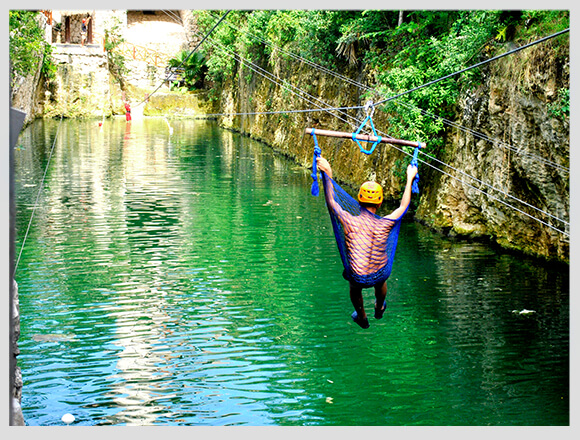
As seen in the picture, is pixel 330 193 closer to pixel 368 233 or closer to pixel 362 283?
pixel 368 233

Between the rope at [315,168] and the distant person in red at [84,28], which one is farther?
the distant person in red at [84,28]

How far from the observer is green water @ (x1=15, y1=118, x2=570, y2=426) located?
24.4ft

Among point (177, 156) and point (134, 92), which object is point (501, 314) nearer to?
point (177, 156)

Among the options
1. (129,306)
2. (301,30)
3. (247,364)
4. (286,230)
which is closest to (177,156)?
(301,30)

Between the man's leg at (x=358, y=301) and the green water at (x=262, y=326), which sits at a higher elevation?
the man's leg at (x=358, y=301)

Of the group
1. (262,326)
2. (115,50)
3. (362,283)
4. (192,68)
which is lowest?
(262,326)

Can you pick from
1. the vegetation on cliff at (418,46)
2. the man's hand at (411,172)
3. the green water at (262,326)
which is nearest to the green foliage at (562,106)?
the vegetation on cliff at (418,46)

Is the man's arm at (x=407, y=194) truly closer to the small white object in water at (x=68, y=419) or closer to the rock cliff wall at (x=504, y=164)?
the rock cliff wall at (x=504, y=164)

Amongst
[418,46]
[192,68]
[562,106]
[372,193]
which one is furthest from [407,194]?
[192,68]

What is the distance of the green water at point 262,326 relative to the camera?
7426 mm

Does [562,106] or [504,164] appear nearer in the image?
[562,106]

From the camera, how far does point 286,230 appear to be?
14.7 m

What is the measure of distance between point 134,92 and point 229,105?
6188mm

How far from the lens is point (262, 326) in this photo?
9.50 metres
